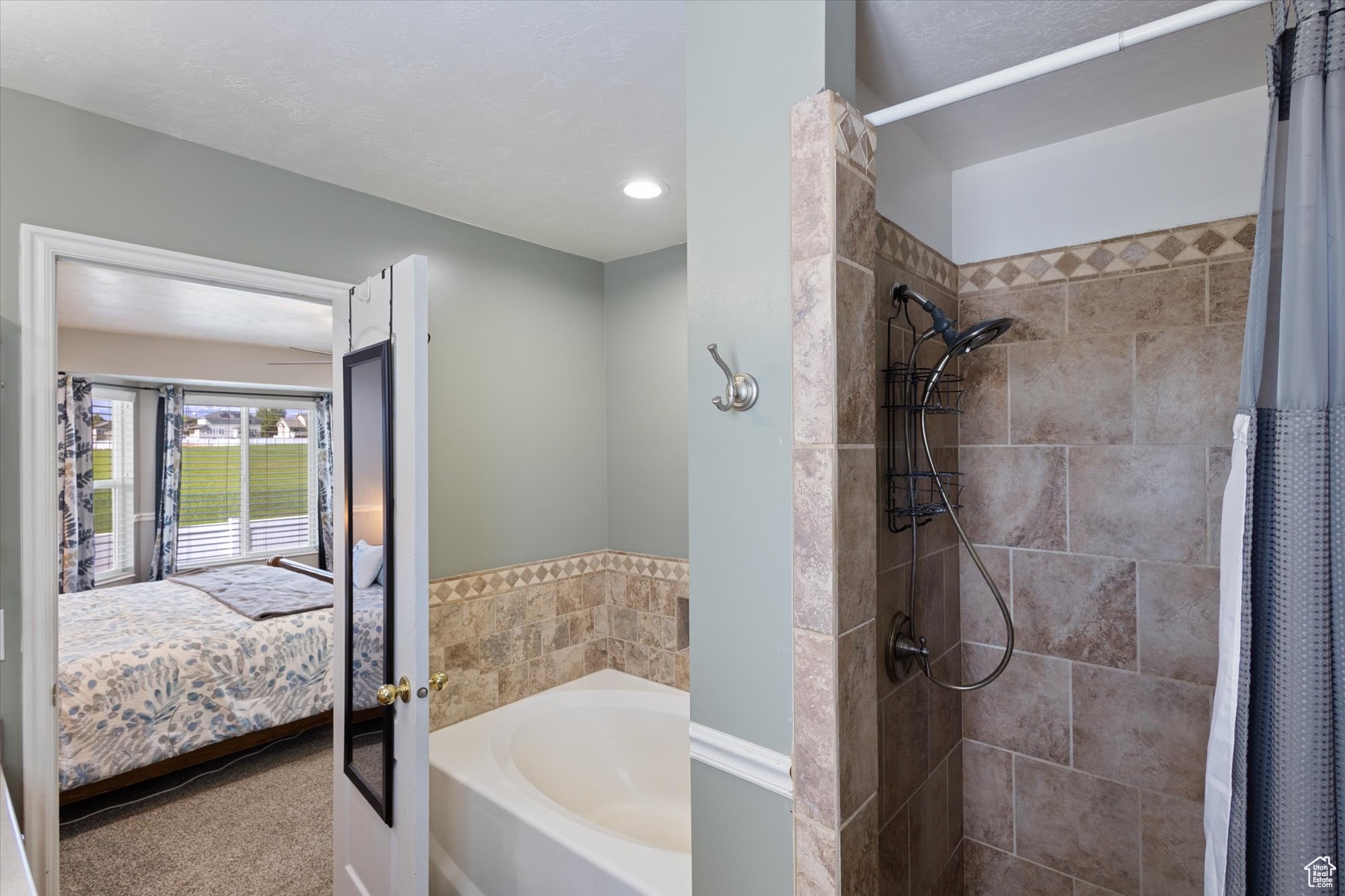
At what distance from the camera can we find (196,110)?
1.69m

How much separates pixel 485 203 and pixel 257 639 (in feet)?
8.93

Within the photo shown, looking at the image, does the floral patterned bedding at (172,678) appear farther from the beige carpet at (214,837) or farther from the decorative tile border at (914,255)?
the decorative tile border at (914,255)

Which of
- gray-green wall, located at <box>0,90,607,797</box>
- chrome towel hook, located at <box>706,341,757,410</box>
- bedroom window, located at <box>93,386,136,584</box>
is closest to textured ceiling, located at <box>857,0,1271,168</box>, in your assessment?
chrome towel hook, located at <box>706,341,757,410</box>

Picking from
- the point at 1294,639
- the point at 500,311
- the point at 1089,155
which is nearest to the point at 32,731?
the point at 500,311

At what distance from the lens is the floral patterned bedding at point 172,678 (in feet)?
9.57

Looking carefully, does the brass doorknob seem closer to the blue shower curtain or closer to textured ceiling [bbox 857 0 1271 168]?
the blue shower curtain

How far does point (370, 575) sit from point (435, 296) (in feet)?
3.61

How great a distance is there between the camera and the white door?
5.66 feet

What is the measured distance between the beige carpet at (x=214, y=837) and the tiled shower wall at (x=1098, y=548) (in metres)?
2.57

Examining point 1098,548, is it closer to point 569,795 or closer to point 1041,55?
point 1041,55

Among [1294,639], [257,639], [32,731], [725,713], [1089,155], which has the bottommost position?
[257,639]

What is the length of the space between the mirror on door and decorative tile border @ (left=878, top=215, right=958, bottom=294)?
53.6 inches

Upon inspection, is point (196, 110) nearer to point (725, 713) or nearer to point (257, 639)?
point (725, 713)

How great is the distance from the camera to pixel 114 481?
564cm
